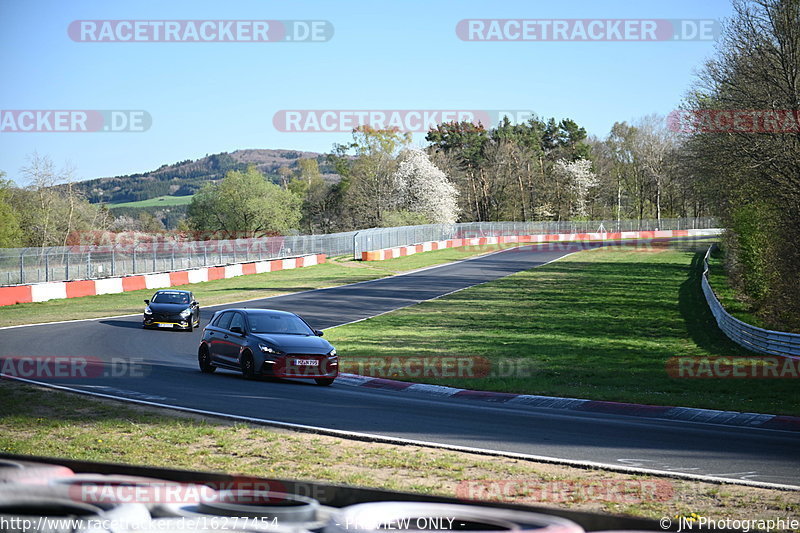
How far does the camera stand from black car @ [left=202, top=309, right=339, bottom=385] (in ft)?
54.6

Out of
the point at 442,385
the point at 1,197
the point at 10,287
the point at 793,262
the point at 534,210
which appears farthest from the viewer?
the point at 534,210

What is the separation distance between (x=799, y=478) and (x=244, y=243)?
159ft

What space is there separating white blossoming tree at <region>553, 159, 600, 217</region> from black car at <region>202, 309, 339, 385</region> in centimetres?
11052

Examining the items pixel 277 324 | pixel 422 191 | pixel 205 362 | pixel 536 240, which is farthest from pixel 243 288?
pixel 422 191

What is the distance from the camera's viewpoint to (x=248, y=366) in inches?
671

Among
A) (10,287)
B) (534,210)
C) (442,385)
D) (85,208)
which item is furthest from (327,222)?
(442,385)

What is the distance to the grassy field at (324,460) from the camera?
7.56 meters

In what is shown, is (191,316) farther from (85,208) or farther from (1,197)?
(85,208)

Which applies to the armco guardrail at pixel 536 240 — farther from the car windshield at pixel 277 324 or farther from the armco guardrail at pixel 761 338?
the car windshield at pixel 277 324

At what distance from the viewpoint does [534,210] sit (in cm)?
12288

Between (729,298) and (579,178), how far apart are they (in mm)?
88396

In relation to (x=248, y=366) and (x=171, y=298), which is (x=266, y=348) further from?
(x=171, y=298)

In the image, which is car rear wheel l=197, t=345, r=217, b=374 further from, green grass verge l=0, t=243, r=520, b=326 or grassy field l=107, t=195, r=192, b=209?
grassy field l=107, t=195, r=192, b=209

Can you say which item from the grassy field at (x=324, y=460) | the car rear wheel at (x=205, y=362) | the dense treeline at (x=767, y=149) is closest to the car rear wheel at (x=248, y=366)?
the car rear wheel at (x=205, y=362)
